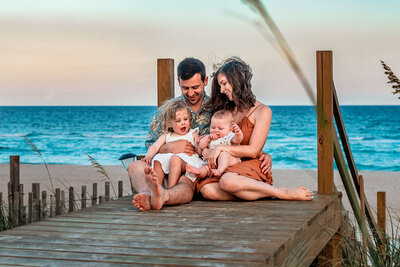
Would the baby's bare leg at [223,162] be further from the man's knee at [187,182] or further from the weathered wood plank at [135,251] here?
the weathered wood plank at [135,251]

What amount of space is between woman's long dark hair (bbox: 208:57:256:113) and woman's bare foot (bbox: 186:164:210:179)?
0.55 metres

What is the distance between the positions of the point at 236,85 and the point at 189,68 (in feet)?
1.41

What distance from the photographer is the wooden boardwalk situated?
6.74 ft

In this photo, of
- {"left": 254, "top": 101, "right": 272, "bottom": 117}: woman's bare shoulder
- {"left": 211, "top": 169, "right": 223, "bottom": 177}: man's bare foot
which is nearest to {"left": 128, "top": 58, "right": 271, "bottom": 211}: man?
{"left": 211, "top": 169, "right": 223, "bottom": 177}: man's bare foot

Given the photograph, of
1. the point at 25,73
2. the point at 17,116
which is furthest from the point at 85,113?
the point at 25,73

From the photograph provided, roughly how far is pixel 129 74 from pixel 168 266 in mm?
26829

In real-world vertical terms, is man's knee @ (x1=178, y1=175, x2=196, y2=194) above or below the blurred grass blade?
below

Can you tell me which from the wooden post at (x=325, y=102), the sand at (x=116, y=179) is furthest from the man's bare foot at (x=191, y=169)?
the sand at (x=116, y=179)

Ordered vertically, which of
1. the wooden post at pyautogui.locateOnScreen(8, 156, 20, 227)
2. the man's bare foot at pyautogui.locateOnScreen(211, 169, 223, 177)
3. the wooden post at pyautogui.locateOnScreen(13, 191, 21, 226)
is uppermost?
the man's bare foot at pyautogui.locateOnScreen(211, 169, 223, 177)

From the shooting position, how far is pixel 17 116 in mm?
42781

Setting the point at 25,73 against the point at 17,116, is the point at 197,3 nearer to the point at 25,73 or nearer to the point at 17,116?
the point at 25,73

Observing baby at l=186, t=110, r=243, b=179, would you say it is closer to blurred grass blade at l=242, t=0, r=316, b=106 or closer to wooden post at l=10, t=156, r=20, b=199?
wooden post at l=10, t=156, r=20, b=199

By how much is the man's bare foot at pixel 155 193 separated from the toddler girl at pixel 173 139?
0.42 metres

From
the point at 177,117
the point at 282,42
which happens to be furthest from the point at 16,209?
the point at 282,42
